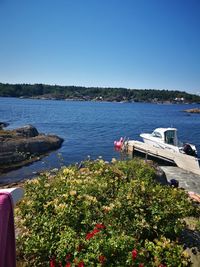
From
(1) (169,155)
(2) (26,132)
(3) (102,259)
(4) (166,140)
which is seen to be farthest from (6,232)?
(2) (26,132)

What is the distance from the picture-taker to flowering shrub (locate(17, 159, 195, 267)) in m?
4.96

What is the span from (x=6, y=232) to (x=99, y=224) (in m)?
2.93

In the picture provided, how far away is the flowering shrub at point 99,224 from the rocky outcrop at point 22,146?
12.6m

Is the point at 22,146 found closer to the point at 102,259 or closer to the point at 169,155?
the point at 169,155

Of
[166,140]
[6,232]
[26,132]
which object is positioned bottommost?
[26,132]

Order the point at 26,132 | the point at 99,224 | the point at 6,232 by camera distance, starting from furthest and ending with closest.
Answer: the point at 26,132
the point at 99,224
the point at 6,232

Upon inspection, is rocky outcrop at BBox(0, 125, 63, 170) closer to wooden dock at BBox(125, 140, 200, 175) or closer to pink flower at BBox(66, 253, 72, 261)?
wooden dock at BBox(125, 140, 200, 175)

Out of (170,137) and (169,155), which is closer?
(169,155)

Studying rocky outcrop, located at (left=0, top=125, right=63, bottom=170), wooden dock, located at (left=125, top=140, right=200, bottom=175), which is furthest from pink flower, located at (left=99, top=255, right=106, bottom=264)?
wooden dock, located at (left=125, top=140, right=200, bottom=175)

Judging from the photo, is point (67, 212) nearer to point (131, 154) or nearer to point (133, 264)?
point (133, 264)

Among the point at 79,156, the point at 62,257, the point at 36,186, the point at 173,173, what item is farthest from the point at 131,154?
the point at 62,257

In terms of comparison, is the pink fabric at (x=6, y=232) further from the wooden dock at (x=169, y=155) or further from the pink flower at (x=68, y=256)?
the wooden dock at (x=169, y=155)

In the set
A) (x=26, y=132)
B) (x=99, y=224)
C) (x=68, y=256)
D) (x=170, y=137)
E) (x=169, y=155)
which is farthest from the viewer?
(x=26, y=132)

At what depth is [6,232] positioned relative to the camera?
2.85 metres
